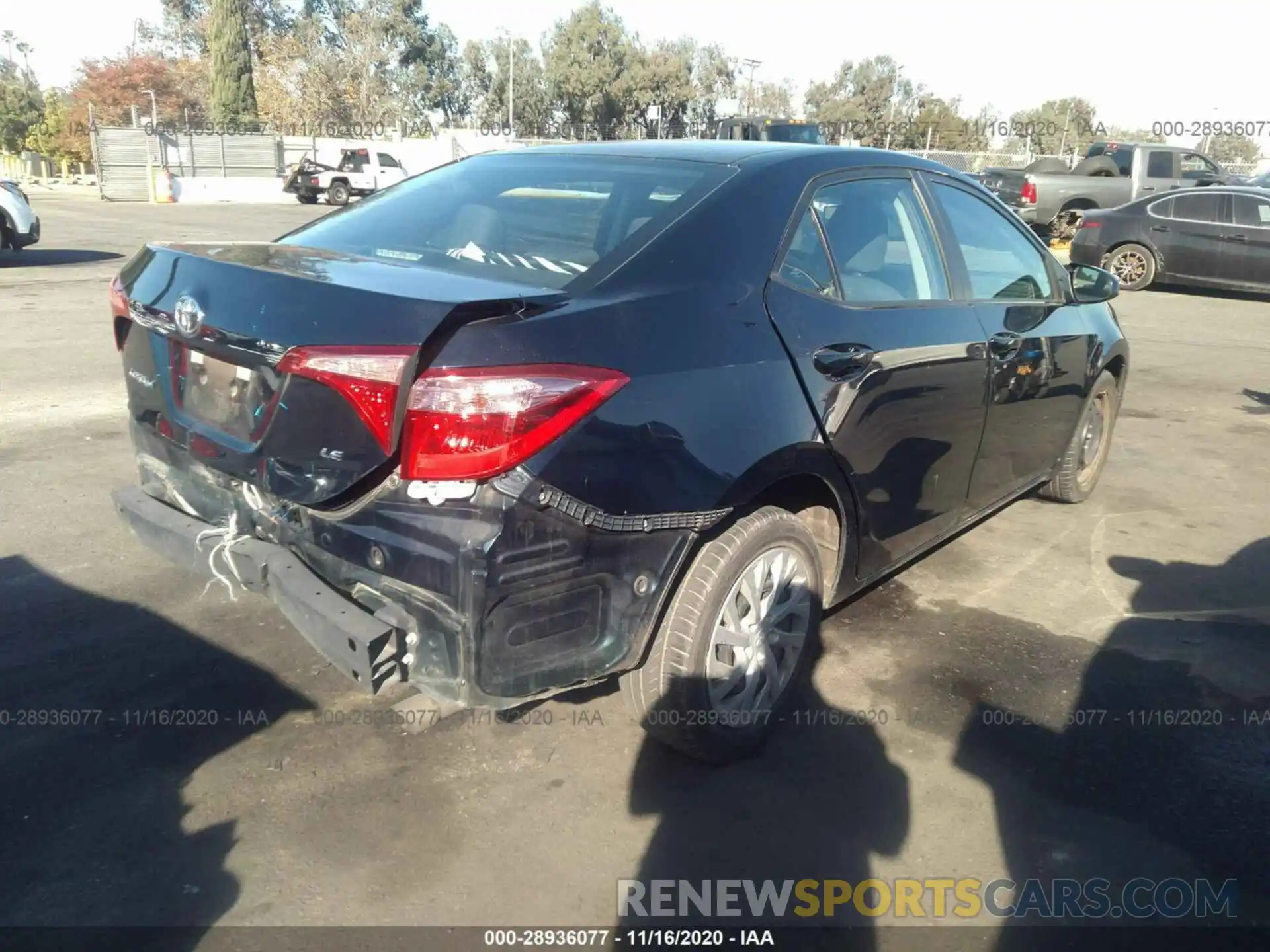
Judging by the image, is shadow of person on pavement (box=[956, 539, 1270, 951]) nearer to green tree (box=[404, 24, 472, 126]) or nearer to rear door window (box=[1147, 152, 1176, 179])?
rear door window (box=[1147, 152, 1176, 179])

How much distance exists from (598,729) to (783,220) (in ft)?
5.58

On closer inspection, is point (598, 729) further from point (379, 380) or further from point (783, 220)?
point (783, 220)

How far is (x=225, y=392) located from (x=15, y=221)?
1305cm

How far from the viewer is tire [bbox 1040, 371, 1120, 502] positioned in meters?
5.12

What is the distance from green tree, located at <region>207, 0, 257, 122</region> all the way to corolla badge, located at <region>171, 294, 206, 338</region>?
48.4m

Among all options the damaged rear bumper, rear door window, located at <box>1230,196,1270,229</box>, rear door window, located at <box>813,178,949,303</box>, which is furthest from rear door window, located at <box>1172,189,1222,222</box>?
the damaged rear bumper

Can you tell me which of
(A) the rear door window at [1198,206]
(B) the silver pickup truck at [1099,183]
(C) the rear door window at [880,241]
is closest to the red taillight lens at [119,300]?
(C) the rear door window at [880,241]

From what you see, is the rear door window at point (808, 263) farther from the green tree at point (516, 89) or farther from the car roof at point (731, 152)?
the green tree at point (516, 89)

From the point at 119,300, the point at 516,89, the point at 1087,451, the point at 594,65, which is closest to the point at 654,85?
the point at 594,65

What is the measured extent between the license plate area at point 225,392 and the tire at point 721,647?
1.20 meters

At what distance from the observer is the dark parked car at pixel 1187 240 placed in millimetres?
13727

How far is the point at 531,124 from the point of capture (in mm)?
59688

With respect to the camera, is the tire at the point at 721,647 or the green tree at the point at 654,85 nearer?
the tire at the point at 721,647

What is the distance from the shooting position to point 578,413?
2.38m
